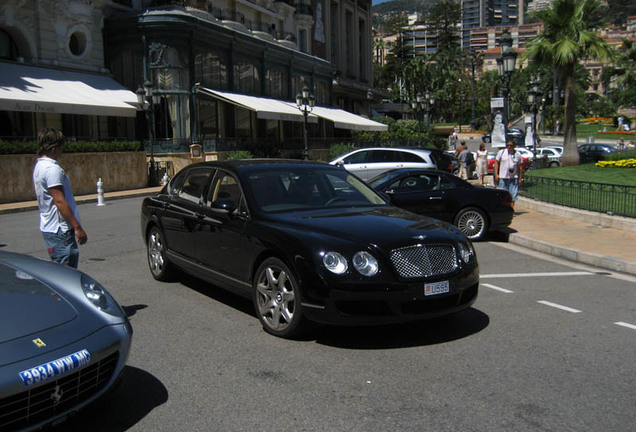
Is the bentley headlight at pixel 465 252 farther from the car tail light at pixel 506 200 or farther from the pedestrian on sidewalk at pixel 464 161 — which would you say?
the pedestrian on sidewalk at pixel 464 161

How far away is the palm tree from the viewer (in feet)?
88.9

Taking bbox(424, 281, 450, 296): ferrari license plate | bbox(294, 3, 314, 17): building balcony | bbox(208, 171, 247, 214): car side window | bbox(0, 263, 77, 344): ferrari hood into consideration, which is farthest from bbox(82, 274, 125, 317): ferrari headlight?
bbox(294, 3, 314, 17): building balcony

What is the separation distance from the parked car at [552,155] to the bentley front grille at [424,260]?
35.3m

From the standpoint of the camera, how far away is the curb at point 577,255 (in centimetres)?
924

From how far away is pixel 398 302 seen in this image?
5.03 m

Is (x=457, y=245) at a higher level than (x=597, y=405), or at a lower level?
higher

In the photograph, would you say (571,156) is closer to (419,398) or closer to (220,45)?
(220,45)

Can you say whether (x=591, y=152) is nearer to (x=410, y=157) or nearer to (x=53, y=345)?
(x=410, y=157)

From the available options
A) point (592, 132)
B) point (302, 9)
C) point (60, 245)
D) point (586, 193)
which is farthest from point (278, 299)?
point (592, 132)

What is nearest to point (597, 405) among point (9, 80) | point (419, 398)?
point (419, 398)

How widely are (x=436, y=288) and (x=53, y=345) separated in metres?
3.09

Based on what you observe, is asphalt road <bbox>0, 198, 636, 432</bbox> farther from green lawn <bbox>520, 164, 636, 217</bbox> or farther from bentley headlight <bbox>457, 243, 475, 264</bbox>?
green lawn <bbox>520, 164, 636, 217</bbox>

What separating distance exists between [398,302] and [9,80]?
73.7ft

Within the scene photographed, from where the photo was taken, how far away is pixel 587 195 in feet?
45.7
